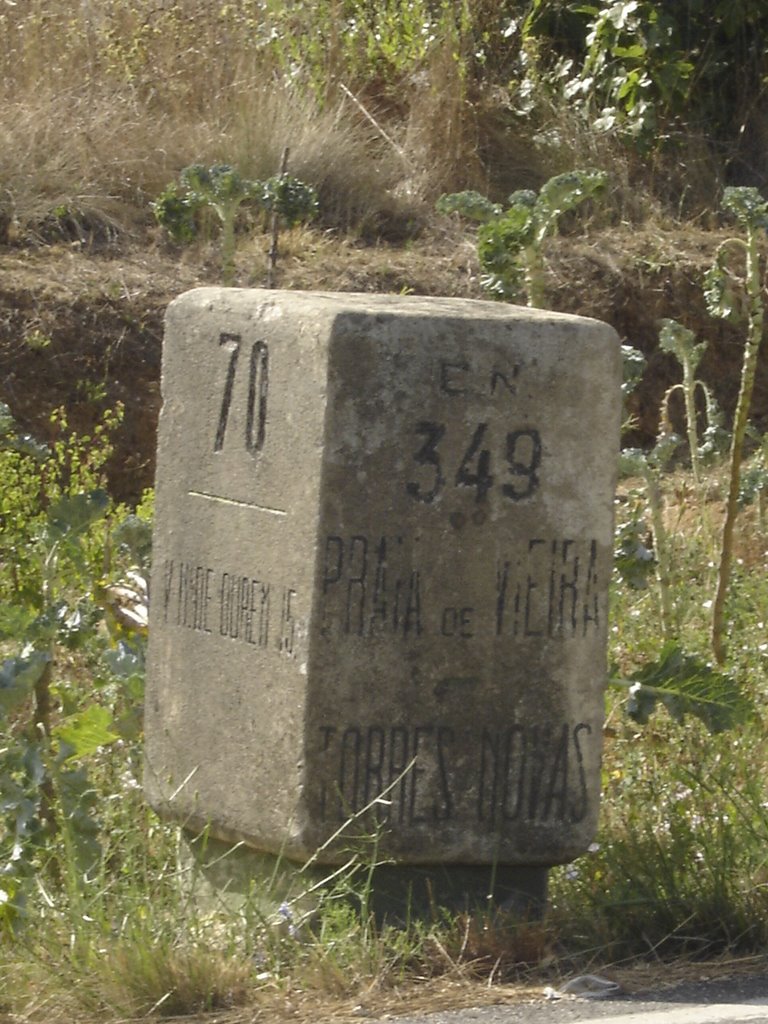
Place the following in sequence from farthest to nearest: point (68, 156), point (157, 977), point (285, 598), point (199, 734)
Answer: point (68, 156) → point (199, 734) → point (285, 598) → point (157, 977)

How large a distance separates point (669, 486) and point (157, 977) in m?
5.44

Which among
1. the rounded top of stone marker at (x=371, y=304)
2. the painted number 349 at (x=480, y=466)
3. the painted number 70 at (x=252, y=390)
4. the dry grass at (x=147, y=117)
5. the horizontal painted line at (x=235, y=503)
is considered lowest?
the horizontal painted line at (x=235, y=503)

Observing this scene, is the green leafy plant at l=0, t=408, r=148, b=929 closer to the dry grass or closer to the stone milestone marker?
the stone milestone marker

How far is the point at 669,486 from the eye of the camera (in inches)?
331

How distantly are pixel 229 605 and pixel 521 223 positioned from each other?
6.76 ft

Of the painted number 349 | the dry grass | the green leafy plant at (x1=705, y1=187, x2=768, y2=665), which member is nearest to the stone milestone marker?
the painted number 349

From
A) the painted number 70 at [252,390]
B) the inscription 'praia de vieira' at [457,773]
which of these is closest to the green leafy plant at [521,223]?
the painted number 70 at [252,390]

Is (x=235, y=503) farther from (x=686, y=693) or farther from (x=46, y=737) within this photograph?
(x=686, y=693)

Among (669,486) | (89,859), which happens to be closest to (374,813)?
(89,859)

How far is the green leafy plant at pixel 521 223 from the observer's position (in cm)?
519

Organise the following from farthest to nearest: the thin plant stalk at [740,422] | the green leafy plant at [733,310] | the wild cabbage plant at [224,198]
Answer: the wild cabbage plant at [224,198] → the thin plant stalk at [740,422] → the green leafy plant at [733,310]

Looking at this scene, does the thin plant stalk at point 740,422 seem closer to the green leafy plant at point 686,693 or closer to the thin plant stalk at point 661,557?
the thin plant stalk at point 661,557

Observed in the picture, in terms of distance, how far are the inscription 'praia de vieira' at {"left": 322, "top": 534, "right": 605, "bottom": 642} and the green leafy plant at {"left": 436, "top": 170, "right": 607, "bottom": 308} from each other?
1.76 metres

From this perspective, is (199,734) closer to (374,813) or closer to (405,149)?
(374,813)
